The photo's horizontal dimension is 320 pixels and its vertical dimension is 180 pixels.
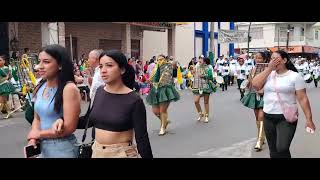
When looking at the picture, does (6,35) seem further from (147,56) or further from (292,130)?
(292,130)

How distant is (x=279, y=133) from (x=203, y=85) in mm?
6125

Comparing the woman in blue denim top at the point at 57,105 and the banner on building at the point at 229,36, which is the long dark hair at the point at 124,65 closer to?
the woman in blue denim top at the point at 57,105

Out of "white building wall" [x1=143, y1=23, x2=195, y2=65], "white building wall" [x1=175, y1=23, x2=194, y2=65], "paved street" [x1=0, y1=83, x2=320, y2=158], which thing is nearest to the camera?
"paved street" [x1=0, y1=83, x2=320, y2=158]

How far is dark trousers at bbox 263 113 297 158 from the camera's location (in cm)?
527

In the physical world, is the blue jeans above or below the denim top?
below

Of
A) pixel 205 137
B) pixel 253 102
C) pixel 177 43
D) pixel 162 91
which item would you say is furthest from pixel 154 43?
pixel 253 102

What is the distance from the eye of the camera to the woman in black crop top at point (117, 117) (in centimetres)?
352

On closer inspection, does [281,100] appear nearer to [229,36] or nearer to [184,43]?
[229,36]

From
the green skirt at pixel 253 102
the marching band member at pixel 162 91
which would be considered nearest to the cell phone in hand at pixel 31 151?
the green skirt at pixel 253 102

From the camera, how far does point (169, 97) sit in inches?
Answer: 388

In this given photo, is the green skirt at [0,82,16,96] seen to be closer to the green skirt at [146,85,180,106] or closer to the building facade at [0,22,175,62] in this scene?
the building facade at [0,22,175,62]

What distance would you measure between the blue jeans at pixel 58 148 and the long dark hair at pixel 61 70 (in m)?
0.23

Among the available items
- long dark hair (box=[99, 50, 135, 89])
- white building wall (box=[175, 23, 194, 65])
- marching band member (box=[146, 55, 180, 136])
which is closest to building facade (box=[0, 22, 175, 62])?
white building wall (box=[175, 23, 194, 65])

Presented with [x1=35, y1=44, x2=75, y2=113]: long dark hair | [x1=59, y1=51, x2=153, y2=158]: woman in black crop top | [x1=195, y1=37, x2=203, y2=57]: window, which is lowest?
[x1=59, y1=51, x2=153, y2=158]: woman in black crop top
